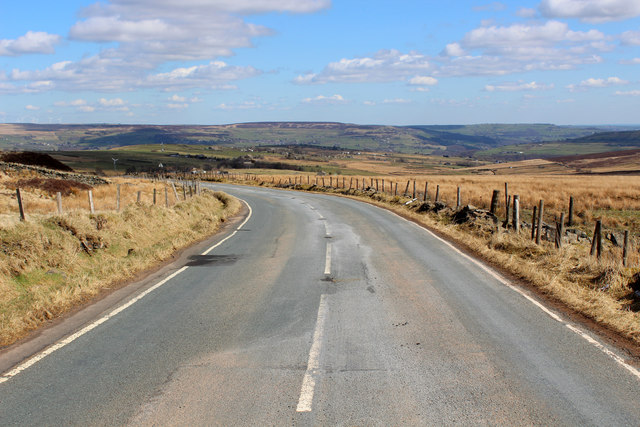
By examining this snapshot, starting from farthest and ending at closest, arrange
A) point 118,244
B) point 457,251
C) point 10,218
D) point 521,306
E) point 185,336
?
point 457,251, point 118,244, point 10,218, point 521,306, point 185,336

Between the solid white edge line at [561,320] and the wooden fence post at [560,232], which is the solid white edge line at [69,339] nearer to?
the solid white edge line at [561,320]

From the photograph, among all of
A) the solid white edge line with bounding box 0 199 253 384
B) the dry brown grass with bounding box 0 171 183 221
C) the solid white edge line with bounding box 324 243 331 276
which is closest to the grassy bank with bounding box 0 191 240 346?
the solid white edge line with bounding box 0 199 253 384

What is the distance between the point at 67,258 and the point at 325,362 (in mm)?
7643

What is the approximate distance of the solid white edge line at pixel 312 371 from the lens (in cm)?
524

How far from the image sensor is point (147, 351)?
681cm

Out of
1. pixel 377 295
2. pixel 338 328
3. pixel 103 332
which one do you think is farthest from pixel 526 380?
pixel 103 332

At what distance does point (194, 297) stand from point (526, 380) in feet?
20.6

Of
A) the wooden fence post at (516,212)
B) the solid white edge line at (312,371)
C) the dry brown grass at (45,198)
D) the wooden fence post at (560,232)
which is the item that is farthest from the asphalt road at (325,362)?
the dry brown grass at (45,198)

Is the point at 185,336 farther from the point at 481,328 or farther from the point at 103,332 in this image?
the point at 481,328

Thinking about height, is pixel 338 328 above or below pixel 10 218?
below

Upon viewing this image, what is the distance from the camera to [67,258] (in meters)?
11.3

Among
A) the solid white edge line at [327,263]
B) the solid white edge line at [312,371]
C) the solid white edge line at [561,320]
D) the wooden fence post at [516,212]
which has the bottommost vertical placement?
the solid white edge line at [327,263]

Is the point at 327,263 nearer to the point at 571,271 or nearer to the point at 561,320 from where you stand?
the point at 571,271

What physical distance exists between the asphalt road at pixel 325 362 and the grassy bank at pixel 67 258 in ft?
2.70
